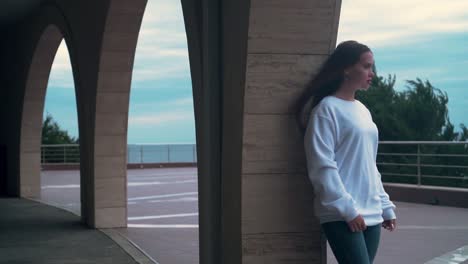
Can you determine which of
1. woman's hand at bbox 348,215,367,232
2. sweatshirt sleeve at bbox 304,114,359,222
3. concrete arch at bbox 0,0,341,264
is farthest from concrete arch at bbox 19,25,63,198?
woman's hand at bbox 348,215,367,232

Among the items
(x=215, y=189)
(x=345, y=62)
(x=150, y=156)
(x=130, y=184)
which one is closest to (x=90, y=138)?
(x=215, y=189)

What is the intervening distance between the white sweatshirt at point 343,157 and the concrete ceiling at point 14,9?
11.9 meters

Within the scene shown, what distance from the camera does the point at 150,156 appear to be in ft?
104

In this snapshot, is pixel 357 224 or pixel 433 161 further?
pixel 433 161

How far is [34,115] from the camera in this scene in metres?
16.4

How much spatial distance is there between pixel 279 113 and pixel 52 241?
5.87m

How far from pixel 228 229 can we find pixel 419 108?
86.2 ft

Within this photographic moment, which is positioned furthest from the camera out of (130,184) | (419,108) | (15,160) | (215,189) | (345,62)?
(419,108)

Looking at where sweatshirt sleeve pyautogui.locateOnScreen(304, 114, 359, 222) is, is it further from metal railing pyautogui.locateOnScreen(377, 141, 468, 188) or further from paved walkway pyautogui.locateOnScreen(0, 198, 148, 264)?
metal railing pyautogui.locateOnScreen(377, 141, 468, 188)

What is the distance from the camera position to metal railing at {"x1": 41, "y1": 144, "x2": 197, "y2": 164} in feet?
102

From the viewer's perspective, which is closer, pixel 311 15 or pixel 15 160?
pixel 311 15

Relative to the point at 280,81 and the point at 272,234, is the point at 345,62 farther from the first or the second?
the point at 272,234

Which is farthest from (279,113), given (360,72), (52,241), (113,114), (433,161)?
(433,161)

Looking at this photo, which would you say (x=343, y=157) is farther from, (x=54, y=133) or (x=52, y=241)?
(x=54, y=133)
